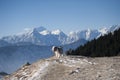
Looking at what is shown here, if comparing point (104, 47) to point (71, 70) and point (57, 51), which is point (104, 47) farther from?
point (71, 70)

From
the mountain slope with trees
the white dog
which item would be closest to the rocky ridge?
the white dog

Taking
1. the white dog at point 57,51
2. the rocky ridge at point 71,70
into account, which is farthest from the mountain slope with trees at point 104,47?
the rocky ridge at point 71,70

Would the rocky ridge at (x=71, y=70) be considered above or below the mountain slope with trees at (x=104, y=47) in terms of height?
below

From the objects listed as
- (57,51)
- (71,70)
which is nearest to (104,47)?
(57,51)

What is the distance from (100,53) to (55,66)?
111 metres

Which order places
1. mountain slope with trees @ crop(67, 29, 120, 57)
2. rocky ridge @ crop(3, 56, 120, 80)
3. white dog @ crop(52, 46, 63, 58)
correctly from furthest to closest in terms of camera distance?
mountain slope with trees @ crop(67, 29, 120, 57) → white dog @ crop(52, 46, 63, 58) → rocky ridge @ crop(3, 56, 120, 80)

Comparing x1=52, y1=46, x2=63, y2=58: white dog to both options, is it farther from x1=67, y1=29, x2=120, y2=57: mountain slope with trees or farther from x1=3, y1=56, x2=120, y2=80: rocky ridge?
x1=67, y1=29, x2=120, y2=57: mountain slope with trees

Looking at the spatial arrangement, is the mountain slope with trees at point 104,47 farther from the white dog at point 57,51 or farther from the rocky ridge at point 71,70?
the rocky ridge at point 71,70

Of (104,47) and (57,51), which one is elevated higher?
(104,47)

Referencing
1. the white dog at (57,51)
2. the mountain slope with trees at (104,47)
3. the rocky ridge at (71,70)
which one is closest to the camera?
the rocky ridge at (71,70)

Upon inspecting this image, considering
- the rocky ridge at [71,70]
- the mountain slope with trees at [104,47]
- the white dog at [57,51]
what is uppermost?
the mountain slope with trees at [104,47]

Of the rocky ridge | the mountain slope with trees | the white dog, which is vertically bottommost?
the rocky ridge

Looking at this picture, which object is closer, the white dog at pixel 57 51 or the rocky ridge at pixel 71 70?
the rocky ridge at pixel 71 70

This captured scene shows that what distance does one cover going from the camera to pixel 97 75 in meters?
23.5
